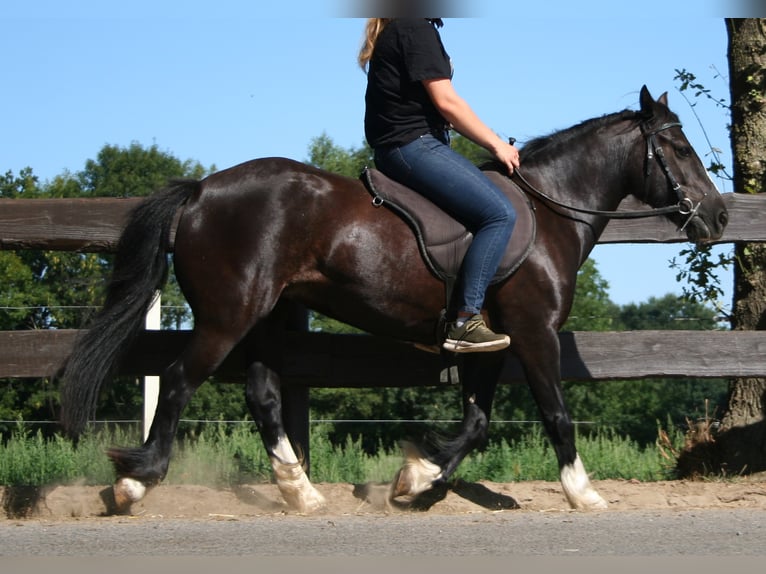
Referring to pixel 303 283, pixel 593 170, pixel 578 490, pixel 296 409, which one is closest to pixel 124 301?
pixel 303 283

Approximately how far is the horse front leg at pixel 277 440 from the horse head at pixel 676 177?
2.62m

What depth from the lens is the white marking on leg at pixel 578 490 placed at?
593cm

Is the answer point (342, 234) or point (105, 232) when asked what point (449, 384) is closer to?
point (342, 234)

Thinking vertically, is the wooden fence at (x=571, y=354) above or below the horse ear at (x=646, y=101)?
below

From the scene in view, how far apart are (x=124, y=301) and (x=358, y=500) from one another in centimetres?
187

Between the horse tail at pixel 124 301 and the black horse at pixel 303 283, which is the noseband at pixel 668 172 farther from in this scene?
the horse tail at pixel 124 301

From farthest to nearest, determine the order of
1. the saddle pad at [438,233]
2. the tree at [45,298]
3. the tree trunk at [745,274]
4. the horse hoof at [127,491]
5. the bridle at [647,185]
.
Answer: the tree at [45,298] < the tree trunk at [745,274] < the bridle at [647,185] < the saddle pad at [438,233] < the horse hoof at [127,491]

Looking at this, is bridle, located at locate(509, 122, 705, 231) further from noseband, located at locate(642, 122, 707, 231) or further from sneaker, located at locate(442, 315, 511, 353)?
sneaker, located at locate(442, 315, 511, 353)

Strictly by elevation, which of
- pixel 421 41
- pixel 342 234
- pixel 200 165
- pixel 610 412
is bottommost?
pixel 610 412

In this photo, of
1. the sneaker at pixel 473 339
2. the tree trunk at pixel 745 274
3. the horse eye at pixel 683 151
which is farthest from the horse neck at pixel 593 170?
the tree trunk at pixel 745 274

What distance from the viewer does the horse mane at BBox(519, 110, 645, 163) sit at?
256 inches

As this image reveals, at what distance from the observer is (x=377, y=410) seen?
96.2 feet

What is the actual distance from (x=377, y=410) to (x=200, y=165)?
92.2 ft

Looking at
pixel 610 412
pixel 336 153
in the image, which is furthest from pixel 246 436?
pixel 336 153
